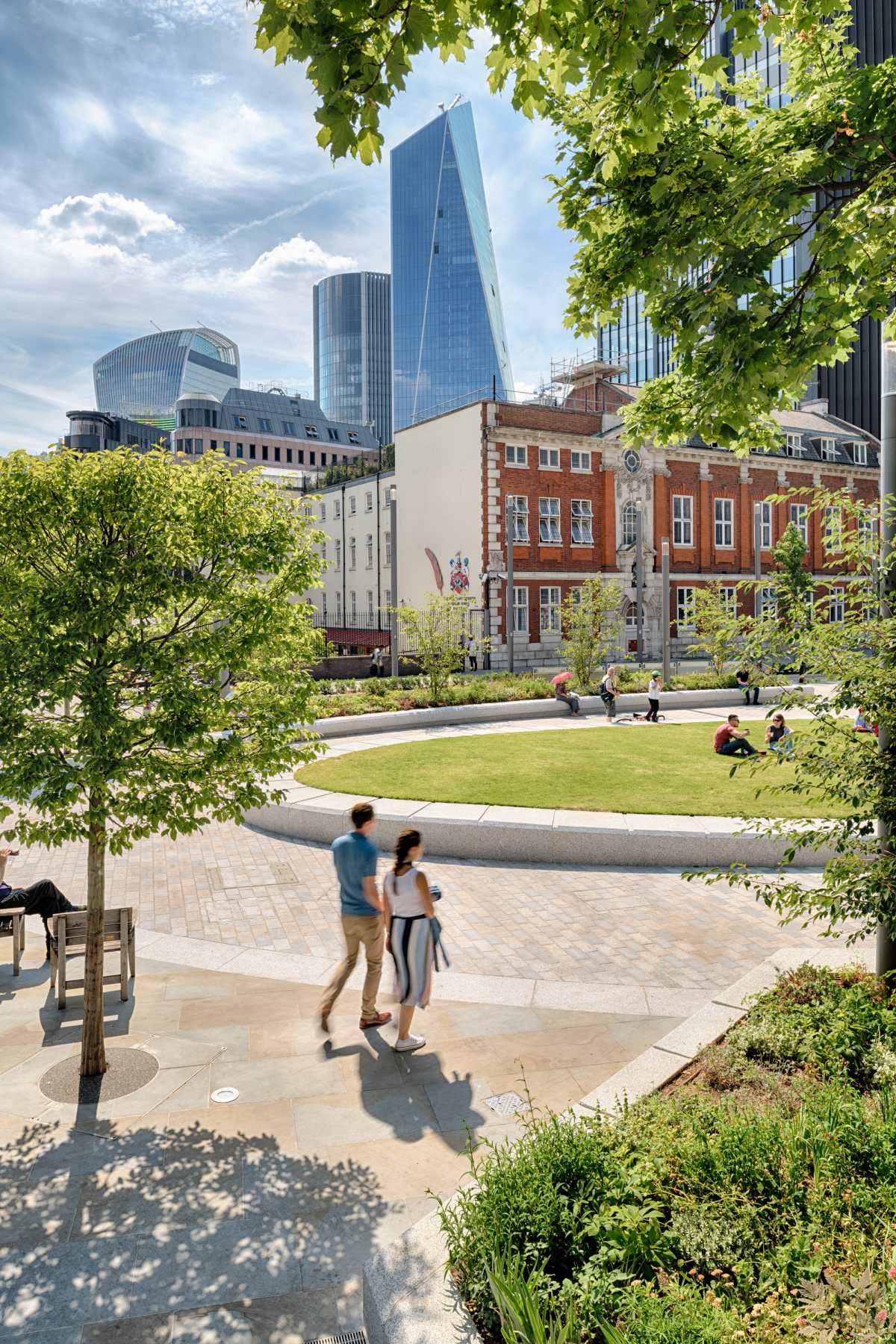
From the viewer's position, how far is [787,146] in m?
6.72

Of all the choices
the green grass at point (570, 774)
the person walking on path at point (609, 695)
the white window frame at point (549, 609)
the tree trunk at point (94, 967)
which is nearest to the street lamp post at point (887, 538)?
the green grass at point (570, 774)

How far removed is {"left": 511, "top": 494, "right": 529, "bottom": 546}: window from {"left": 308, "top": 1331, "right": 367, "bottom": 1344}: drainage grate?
38.9m

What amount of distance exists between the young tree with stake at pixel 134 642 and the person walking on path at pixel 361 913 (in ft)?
2.79

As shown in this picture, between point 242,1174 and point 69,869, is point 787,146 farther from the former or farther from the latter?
point 69,869

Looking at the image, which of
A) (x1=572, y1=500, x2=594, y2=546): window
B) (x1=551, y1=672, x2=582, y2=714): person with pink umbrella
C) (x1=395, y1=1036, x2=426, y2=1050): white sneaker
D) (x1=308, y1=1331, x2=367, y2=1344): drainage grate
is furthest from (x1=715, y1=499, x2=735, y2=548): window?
(x1=308, y1=1331, x2=367, y2=1344): drainage grate

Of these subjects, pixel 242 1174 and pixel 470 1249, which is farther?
pixel 242 1174

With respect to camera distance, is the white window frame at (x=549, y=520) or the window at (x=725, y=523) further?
the window at (x=725, y=523)

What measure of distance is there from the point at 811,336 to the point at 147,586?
5391mm

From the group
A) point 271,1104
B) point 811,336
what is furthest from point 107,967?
point 811,336

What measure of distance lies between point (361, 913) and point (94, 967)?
83.6 inches

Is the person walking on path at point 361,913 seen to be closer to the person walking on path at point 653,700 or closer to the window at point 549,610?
the person walking on path at point 653,700

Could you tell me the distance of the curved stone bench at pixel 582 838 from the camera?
11461 mm

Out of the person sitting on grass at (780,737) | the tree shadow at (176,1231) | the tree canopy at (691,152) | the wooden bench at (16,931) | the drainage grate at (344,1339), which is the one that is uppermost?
the tree canopy at (691,152)

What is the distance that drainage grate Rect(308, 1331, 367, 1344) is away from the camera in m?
4.06
